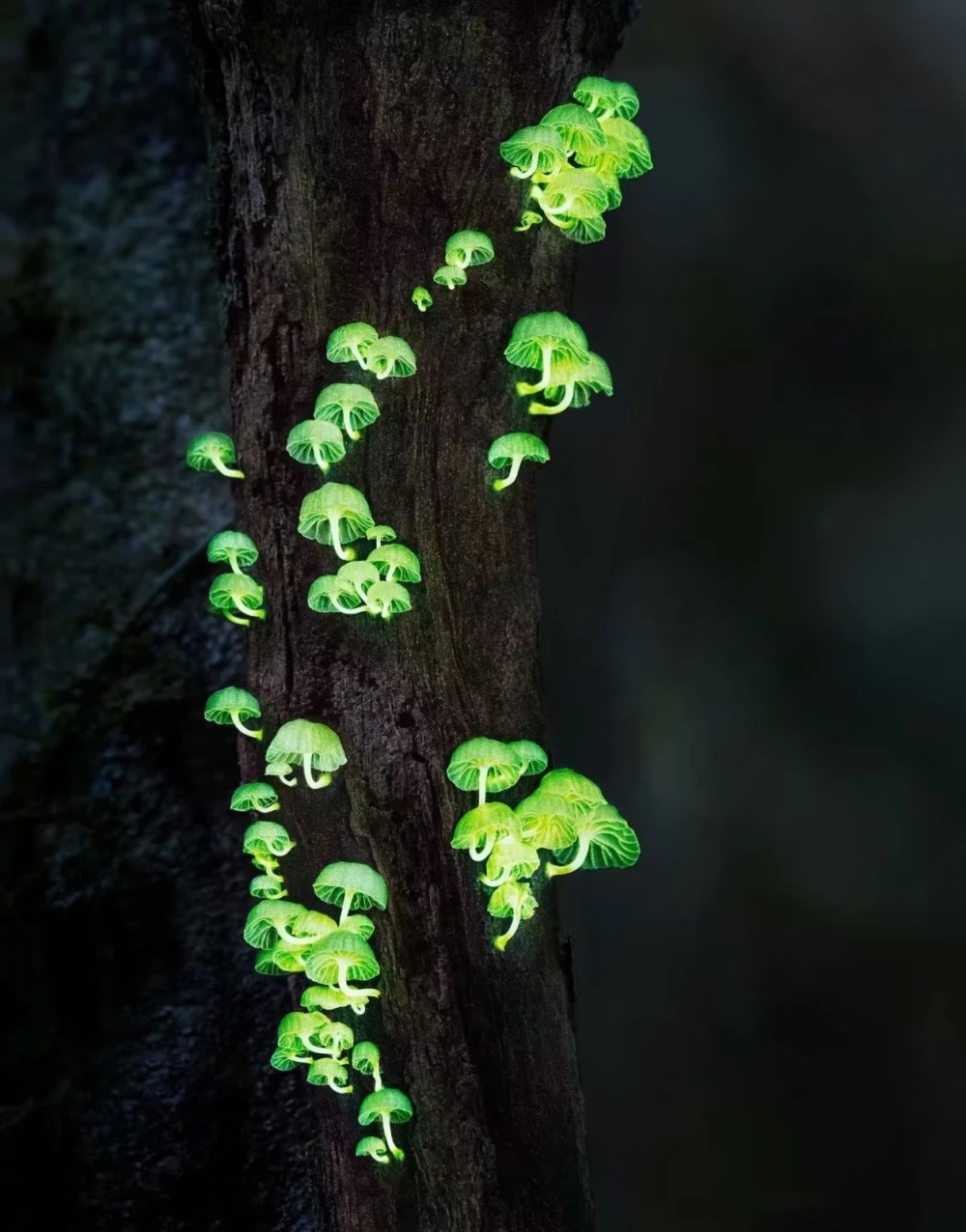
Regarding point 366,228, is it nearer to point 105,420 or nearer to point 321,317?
point 321,317

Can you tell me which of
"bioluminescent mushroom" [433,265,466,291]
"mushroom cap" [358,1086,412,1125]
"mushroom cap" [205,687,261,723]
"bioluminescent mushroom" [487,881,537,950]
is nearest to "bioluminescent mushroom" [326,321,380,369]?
"bioluminescent mushroom" [433,265,466,291]

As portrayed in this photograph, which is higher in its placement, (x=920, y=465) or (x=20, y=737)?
(x=920, y=465)

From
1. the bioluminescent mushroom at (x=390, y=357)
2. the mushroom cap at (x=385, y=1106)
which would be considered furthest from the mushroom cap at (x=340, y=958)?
the bioluminescent mushroom at (x=390, y=357)

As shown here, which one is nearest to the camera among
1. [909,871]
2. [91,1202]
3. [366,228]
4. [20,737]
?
[366,228]

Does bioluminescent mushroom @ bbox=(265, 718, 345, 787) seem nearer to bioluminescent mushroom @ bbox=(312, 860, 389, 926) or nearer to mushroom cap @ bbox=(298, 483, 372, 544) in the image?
bioluminescent mushroom @ bbox=(312, 860, 389, 926)

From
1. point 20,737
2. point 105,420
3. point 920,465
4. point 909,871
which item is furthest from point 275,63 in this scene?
point 909,871
